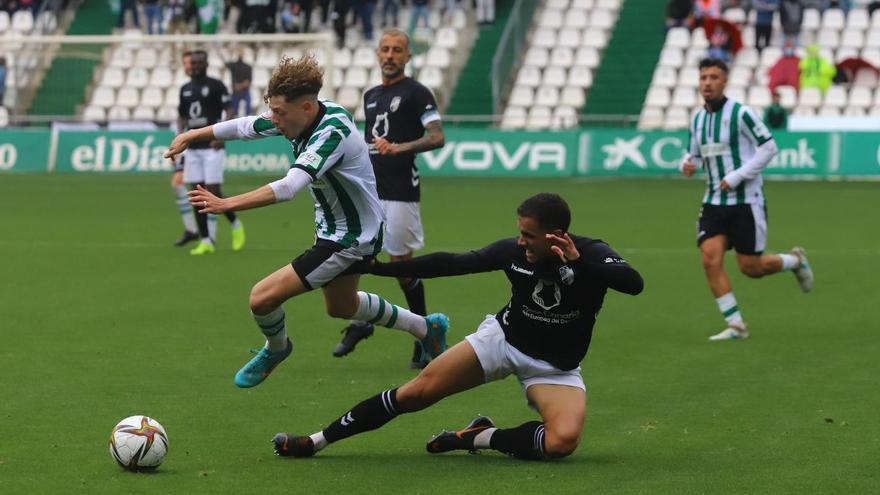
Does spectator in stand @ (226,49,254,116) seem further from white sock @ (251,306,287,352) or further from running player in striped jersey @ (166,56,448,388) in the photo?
white sock @ (251,306,287,352)

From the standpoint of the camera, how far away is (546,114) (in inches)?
1298

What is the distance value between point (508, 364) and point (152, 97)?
25704 mm

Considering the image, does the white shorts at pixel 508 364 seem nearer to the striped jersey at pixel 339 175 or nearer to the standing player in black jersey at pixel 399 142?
the striped jersey at pixel 339 175

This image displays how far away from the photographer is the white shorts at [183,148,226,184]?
17094 millimetres

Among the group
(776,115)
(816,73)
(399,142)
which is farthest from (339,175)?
(816,73)

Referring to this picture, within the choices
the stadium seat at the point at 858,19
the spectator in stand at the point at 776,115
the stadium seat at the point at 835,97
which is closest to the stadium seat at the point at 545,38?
the stadium seat at the point at 858,19

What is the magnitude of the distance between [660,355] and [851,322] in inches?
91.4

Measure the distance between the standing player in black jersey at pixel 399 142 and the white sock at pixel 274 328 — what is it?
1790 millimetres

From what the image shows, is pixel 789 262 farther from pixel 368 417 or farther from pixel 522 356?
pixel 368 417

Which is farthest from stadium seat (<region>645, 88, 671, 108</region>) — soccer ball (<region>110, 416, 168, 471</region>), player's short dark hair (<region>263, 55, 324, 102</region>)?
soccer ball (<region>110, 416, 168, 471</region>)

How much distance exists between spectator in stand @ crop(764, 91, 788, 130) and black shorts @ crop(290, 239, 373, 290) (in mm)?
20759

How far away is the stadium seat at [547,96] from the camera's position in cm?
3338

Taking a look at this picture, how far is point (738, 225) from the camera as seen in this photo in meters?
11.6

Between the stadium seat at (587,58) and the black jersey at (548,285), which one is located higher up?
the black jersey at (548,285)
